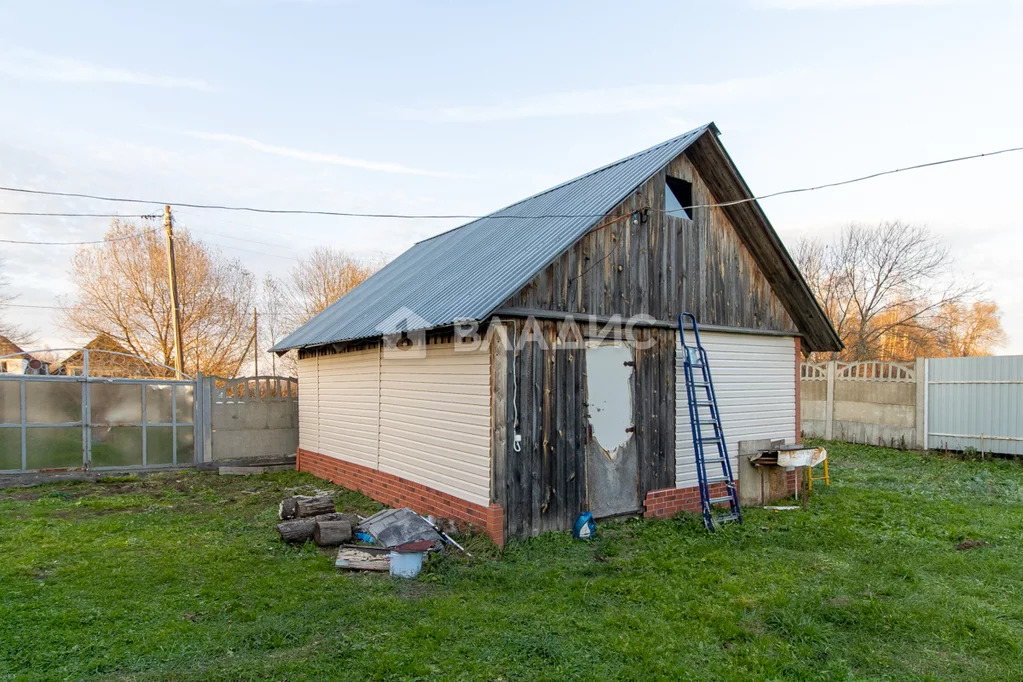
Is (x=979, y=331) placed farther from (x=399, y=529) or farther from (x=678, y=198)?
→ (x=399, y=529)

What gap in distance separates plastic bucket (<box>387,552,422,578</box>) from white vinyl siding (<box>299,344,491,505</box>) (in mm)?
1063

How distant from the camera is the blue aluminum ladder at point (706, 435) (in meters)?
7.96

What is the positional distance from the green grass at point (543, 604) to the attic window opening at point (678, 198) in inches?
167

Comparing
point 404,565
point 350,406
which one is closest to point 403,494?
point 404,565

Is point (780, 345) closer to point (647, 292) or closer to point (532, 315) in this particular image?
point (647, 292)

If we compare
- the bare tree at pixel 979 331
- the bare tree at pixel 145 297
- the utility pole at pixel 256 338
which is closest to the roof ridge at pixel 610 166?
the bare tree at pixel 145 297

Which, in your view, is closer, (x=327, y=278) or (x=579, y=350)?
(x=579, y=350)

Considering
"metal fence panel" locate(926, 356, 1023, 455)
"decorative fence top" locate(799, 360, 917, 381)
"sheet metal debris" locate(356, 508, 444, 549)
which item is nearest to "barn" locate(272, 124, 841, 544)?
"sheet metal debris" locate(356, 508, 444, 549)

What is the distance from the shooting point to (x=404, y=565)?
596 cm

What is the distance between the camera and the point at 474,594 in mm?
5430

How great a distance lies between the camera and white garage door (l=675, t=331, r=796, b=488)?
8.55 meters

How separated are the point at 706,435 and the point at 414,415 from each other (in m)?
4.23

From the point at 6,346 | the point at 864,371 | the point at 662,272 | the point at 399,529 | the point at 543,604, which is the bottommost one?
the point at 543,604

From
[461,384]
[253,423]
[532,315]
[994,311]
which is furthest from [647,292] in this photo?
[994,311]
